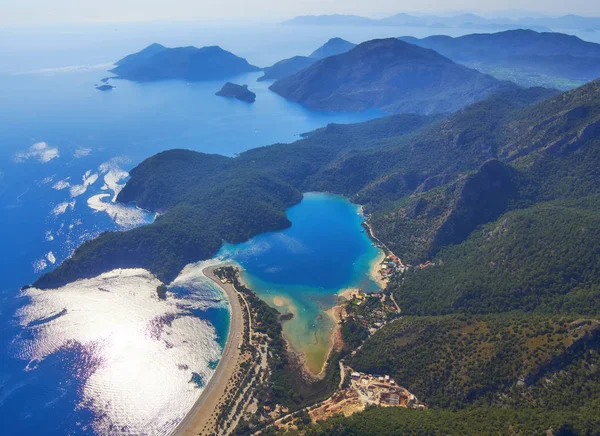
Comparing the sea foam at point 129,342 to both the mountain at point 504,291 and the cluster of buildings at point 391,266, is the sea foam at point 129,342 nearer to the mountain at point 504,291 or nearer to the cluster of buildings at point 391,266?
the mountain at point 504,291

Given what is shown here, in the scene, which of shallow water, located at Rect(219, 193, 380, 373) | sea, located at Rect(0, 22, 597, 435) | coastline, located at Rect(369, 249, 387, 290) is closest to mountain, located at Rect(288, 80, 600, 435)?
coastline, located at Rect(369, 249, 387, 290)

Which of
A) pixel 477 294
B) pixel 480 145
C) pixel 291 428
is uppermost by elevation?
pixel 480 145

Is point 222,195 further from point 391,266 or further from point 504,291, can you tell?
point 504,291

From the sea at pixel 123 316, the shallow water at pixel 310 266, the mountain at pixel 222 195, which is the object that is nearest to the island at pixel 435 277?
the mountain at pixel 222 195

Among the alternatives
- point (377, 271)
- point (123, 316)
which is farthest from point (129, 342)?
point (377, 271)

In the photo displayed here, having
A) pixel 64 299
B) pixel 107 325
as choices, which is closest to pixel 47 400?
pixel 107 325

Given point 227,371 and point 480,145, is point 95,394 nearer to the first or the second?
point 227,371

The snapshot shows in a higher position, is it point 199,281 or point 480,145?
point 480,145
